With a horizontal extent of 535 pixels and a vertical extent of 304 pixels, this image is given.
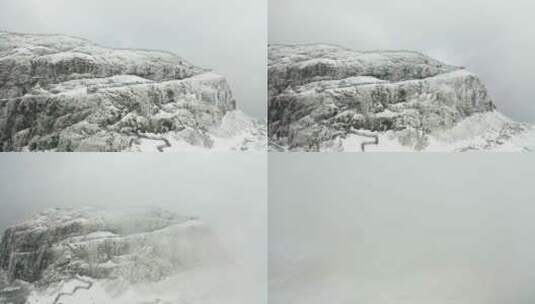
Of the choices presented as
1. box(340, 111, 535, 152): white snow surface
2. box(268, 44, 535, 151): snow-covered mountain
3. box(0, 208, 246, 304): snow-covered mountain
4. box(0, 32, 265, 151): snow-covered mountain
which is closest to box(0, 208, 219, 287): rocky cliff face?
box(0, 208, 246, 304): snow-covered mountain

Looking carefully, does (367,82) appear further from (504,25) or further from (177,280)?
(177,280)

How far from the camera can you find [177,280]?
2.36 m

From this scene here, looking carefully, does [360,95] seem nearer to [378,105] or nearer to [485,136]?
[378,105]

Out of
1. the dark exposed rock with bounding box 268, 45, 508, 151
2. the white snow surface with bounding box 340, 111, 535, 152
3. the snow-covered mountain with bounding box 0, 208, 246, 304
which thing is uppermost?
the dark exposed rock with bounding box 268, 45, 508, 151

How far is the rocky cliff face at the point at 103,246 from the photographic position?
222 cm

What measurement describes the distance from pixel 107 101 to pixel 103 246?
62 cm

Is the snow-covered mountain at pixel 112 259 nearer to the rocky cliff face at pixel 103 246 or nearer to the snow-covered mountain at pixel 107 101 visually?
the rocky cliff face at pixel 103 246

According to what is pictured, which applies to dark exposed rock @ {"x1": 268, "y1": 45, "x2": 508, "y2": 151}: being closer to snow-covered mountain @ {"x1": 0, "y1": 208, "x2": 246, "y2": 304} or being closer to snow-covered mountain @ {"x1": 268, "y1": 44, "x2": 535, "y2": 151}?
snow-covered mountain @ {"x1": 268, "y1": 44, "x2": 535, "y2": 151}

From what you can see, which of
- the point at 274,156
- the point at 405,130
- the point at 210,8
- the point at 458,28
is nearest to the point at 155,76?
the point at 210,8

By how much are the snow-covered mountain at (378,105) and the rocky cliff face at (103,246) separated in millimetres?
603

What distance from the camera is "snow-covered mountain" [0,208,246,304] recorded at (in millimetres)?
2215

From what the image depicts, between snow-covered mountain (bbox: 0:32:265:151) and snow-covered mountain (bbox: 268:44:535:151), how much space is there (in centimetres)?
24

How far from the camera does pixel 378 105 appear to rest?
246 centimetres

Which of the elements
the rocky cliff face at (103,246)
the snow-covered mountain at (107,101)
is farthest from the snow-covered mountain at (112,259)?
the snow-covered mountain at (107,101)
